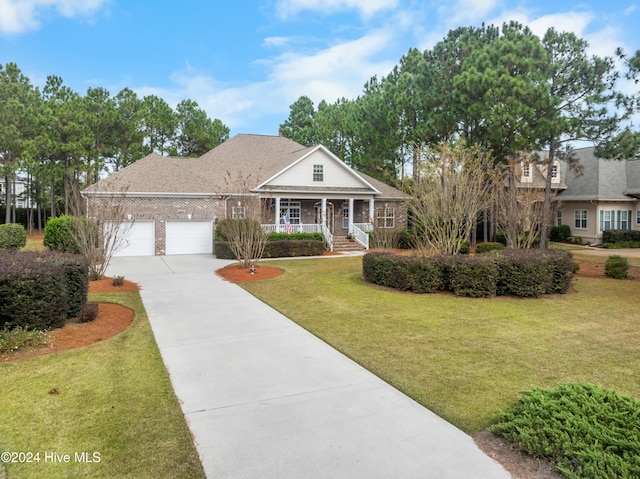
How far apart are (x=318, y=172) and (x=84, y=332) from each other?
18127 mm

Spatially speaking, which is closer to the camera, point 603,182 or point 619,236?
point 619,236

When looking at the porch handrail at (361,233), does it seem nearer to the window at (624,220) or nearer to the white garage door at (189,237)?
the white garage door at (189,237)

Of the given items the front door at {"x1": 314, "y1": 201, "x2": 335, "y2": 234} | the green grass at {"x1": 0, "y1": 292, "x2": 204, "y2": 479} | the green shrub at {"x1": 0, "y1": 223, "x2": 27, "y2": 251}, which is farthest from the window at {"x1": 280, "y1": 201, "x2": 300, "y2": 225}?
the green grass at {"x1": 0, "y1": 292, "x2": 204, "y2": 479}

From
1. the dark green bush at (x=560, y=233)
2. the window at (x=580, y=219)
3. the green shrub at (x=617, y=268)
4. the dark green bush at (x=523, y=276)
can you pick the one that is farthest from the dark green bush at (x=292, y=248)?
the window at (x=580, y=219)

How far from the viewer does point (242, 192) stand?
1861cm

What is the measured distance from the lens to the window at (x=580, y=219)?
94.3ft

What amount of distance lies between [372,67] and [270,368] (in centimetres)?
3037

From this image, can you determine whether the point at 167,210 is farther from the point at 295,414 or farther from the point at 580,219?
the point at 580,219

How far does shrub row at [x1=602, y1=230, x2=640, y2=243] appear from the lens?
26.9m

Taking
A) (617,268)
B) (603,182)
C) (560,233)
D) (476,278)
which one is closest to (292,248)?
(476,278)

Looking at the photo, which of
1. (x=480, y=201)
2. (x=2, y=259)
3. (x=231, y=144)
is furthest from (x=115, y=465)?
(x=231, y=144)

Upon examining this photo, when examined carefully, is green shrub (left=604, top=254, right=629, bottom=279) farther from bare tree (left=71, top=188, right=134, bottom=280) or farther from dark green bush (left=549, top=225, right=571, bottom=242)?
dark green bush (left=549, top=225, right=571, bottom=242)

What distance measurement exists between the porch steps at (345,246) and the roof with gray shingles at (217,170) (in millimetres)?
4006

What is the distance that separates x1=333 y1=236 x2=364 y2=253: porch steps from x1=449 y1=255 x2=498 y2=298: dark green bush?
12.0 m
